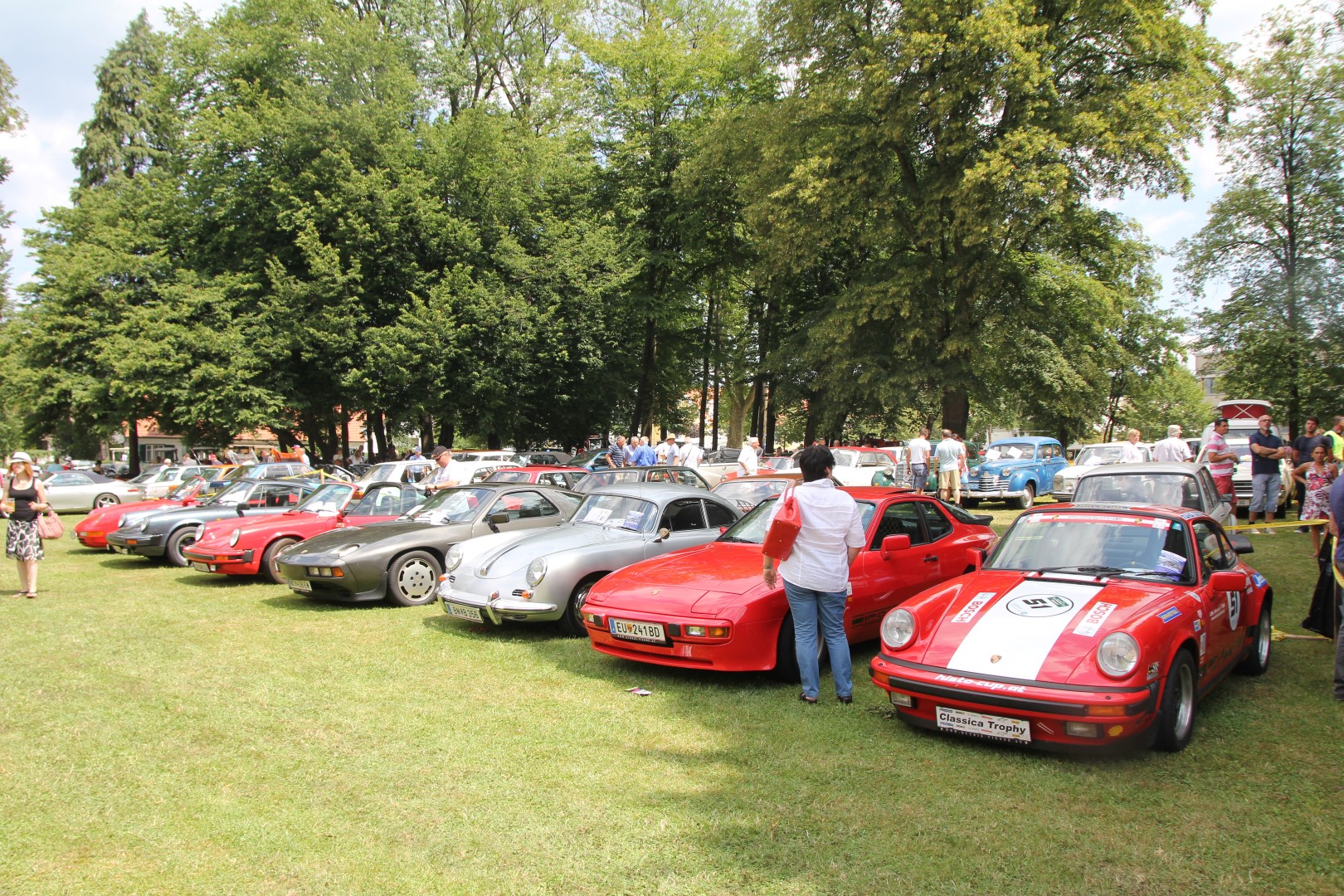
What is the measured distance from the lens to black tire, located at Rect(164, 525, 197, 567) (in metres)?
13.2

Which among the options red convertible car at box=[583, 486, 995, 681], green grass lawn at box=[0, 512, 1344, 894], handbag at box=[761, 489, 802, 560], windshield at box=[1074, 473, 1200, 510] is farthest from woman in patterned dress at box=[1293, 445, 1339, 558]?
handbag at box=[761, 489, 802, 560]

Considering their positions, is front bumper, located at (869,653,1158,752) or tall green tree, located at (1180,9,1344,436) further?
tall green tree, located at (1180,9,1344,436)

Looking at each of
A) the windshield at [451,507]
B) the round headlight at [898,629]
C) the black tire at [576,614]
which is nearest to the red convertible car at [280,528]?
the windshield at [451,507]

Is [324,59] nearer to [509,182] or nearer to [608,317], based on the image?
[509,182]

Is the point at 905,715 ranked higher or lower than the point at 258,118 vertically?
lower

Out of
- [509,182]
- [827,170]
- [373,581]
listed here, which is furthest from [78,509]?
[827,170]

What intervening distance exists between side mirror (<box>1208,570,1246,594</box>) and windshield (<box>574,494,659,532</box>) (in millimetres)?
4830

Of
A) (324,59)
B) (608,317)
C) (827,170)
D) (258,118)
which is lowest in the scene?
(608,317)

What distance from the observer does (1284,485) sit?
54.7ft

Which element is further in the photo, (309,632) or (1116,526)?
(309,632)

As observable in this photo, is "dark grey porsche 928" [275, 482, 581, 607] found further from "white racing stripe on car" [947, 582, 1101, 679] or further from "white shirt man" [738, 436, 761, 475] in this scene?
"white racing stripe on car" [947, 582, 1101, 679]

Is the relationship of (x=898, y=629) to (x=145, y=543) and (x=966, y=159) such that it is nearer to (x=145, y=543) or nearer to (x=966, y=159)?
(x=145, y=543)

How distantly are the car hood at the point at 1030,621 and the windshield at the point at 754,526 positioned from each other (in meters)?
1.92

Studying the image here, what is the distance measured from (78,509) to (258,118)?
1500 centimetres
